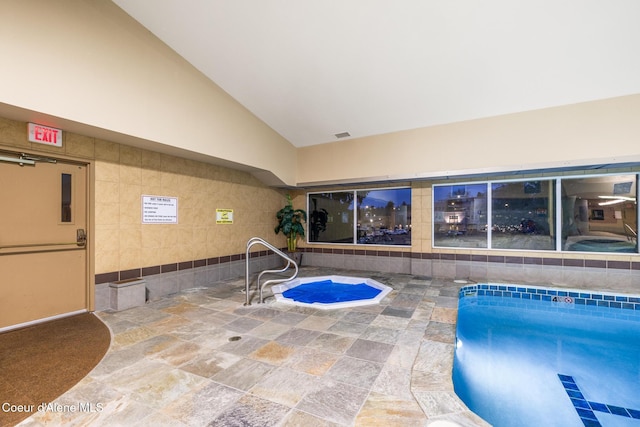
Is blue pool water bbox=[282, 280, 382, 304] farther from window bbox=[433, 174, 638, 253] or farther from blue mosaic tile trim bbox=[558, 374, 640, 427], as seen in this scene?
blue mosaic tile trim bbox=[558, 374, 640, 427]

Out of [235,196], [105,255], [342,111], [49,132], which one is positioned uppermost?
[342,111]

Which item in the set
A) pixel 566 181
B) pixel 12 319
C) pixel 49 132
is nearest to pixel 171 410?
pixel 12 319

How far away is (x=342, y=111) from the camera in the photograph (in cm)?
498

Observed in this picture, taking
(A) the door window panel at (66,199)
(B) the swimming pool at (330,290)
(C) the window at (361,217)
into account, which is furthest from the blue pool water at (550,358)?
(A) the door window panel at (66,199)

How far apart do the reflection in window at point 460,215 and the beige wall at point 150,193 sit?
430 centimetres

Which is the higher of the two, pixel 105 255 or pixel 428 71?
pixel 428 71

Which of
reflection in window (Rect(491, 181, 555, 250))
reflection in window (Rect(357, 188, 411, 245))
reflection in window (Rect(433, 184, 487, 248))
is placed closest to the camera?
reflection in window (Rect(491, 181, 555, 250))

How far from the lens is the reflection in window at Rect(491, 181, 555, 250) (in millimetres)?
5426

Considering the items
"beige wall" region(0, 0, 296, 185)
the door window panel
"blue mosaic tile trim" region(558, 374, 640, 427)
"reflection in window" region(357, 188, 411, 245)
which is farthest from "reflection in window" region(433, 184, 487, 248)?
the door window panel

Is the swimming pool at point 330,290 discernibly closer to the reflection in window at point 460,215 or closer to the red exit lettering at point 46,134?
the reflection in window at point 460,215

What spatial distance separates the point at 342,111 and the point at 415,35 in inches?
73.5

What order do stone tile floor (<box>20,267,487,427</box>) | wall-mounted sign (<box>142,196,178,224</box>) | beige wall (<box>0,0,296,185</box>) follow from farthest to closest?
wall-mounted sign (<box>142,196,178,224</box>) < beige wall (<box>0,0,296,185</box>) < stone tile floor (<box>20,267,487,427</box>)

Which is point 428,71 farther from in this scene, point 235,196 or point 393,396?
point 235,196

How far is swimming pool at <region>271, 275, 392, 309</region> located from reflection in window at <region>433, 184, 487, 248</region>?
77.9 inches
